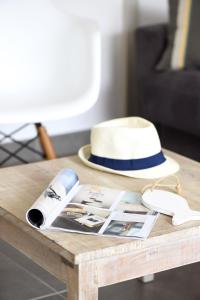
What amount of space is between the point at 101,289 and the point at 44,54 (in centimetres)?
108

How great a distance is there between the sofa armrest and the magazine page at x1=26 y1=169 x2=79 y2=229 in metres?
1.58

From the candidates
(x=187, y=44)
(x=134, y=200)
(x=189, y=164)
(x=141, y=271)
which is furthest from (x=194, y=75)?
(x=141, y=271)

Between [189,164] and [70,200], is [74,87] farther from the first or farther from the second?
[70,200]

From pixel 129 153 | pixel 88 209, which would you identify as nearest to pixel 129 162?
pixel 129 153

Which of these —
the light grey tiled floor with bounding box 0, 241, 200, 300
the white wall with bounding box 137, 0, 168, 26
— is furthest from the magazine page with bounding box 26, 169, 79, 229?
the white wall with bounding box 137, 0, 168, 26

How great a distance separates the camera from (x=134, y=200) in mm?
1744

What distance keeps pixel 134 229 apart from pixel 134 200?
188mm

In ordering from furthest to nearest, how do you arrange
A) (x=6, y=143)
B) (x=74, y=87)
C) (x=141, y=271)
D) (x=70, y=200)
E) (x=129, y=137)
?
(x=6, y=143)
(x=74, y=87)
(x=129, y=137)
(x=70, y=200)
(x=141, y=271)

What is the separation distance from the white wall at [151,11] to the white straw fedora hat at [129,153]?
68.3 inches

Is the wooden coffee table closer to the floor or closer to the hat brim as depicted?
the hat brim

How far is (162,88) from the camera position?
3.24 m

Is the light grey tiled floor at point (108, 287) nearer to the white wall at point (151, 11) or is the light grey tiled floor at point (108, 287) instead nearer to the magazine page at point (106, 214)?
the magazine page at point (106, 214)

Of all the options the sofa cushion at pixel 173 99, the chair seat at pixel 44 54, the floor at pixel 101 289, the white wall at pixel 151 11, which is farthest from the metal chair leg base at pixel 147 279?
the white wall at pixel 151 11

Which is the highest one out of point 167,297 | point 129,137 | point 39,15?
point 39,15
